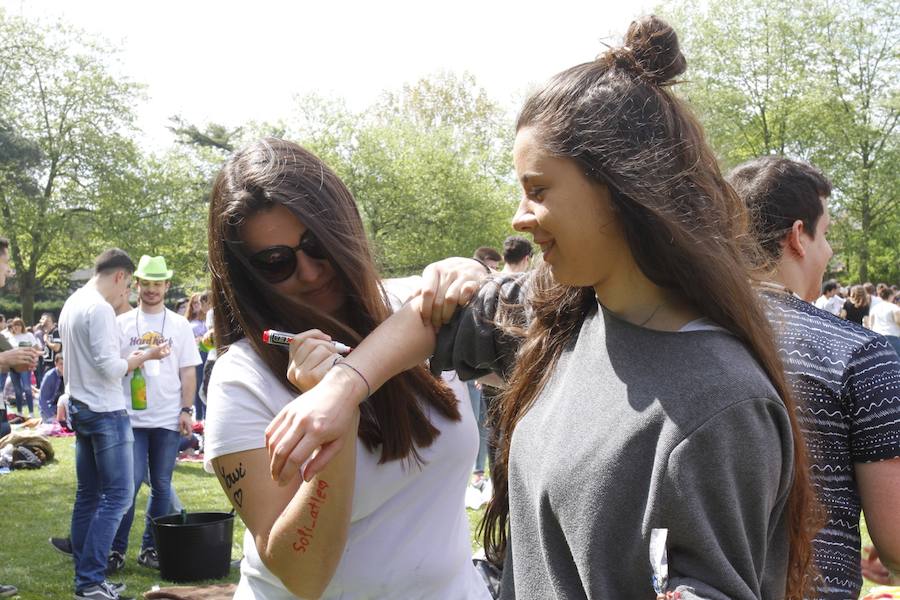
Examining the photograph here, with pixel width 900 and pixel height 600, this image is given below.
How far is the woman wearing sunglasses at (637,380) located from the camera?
117 centimetres

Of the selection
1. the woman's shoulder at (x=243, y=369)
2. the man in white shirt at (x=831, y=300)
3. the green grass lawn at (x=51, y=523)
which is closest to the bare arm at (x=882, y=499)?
the woman's shoulder at (x=243, y=369)

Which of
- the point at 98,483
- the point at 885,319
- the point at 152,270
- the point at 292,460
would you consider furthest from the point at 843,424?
the point at 885,319

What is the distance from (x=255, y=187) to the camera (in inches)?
82.4

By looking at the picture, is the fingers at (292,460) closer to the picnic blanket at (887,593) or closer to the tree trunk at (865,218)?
the picnic blanket at (887,593)

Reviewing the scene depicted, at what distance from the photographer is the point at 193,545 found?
5.93 m

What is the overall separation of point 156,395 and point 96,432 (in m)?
0.62

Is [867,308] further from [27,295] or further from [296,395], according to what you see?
[27,295]

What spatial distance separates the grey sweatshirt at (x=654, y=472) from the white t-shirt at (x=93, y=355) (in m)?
5.11

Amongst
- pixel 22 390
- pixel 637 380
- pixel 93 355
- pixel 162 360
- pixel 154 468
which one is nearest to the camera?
pixel 637 380

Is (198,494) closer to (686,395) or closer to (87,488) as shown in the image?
(87,488)

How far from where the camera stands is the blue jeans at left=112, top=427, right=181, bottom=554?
6.44 metres

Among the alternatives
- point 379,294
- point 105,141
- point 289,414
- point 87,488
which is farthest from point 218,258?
point 105,141

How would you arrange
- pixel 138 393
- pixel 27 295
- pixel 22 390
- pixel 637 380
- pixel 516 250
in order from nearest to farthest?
1. pixel 637 380
2. pixel 138 393
3. pixel 516 250
4. pixel 22 390
5. pixel 27 295

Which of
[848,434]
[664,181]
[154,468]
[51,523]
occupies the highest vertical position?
[664,181]
